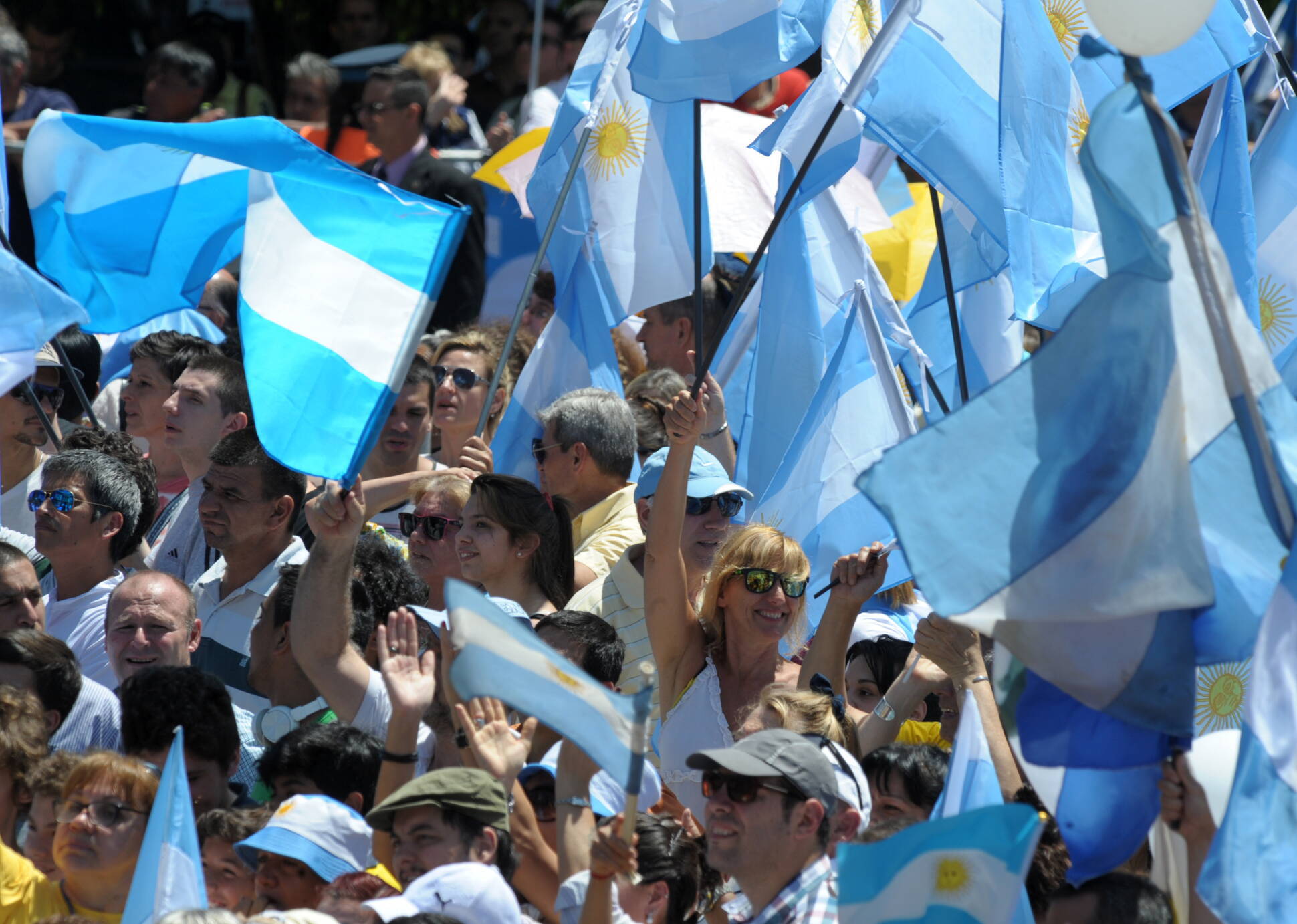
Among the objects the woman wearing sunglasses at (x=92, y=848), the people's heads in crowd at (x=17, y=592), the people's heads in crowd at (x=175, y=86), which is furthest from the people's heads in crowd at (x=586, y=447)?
the people's heads in crowd at (x=175, y=86)

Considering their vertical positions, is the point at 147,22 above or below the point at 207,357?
below

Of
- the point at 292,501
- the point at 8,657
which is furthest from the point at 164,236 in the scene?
the point at 8,657

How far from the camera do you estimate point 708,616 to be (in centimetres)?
541

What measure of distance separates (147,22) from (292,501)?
26.7 ft

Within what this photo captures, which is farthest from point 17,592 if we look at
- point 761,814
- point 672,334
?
point 672,334

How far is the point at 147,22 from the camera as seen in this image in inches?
510

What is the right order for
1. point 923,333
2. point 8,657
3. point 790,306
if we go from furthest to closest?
point 923,333 → point 790,306 → point 8,657

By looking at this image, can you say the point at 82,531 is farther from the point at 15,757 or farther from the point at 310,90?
the point at 310,90

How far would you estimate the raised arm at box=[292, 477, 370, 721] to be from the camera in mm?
4832

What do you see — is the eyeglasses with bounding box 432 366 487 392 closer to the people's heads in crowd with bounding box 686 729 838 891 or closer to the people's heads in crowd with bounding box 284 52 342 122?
the people's heads in crowd with bounding box 686 729 838 891

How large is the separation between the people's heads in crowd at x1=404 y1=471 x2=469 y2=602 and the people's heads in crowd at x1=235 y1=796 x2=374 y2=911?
1.56 meters

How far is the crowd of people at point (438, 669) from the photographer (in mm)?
4008

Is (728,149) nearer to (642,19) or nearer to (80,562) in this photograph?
(642,19)

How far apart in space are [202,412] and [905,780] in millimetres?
2947
